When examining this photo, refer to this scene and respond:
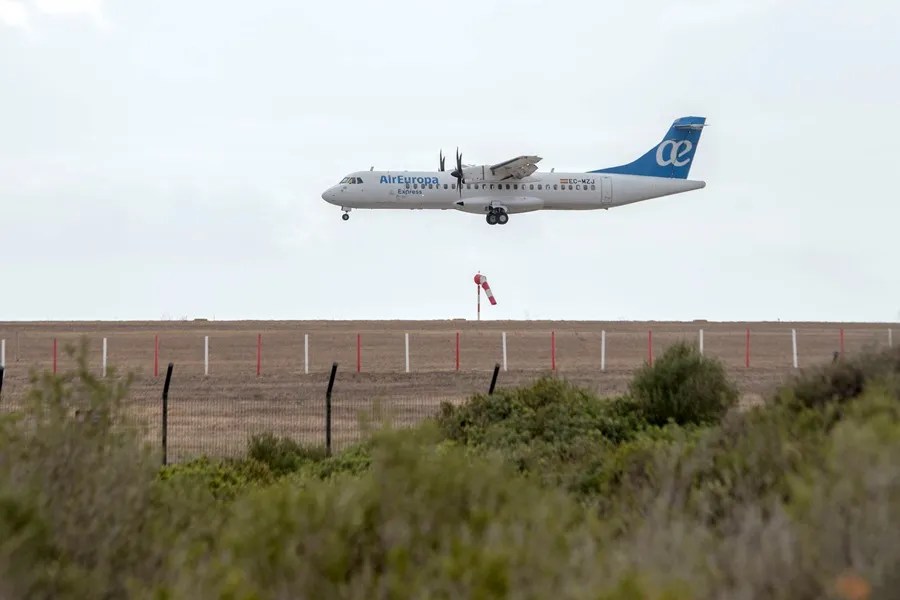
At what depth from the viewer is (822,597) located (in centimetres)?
607

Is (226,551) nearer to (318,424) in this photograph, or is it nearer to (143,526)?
(143,526)

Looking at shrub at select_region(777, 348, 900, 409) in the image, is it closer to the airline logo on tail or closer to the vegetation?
the vegetation

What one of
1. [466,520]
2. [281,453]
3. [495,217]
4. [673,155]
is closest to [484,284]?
[495,217]

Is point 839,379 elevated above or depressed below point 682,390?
above

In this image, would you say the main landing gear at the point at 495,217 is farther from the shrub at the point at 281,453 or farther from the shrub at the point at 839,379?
the shrub at the point at 839,379

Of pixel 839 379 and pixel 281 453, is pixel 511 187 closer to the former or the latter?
pixel 281 453

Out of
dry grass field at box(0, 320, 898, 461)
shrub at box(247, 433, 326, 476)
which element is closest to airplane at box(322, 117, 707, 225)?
dry grass field at box(0, 320, 898, 461)

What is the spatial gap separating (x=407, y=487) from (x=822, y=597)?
2.82m

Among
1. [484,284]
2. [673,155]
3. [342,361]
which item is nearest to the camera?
Result: [342,361]

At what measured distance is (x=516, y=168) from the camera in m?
61.4

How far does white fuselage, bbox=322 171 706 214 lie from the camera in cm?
5978

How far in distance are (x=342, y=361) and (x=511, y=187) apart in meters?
24.0

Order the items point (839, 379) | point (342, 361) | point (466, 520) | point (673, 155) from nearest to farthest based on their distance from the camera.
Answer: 1. point (466, 520)
2. point (839, 379)
3. point (342, 361)
4. point (673, 155)

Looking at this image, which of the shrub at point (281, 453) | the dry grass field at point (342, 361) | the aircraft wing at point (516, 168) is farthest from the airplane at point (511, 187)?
the shrub at point (281, 453)
